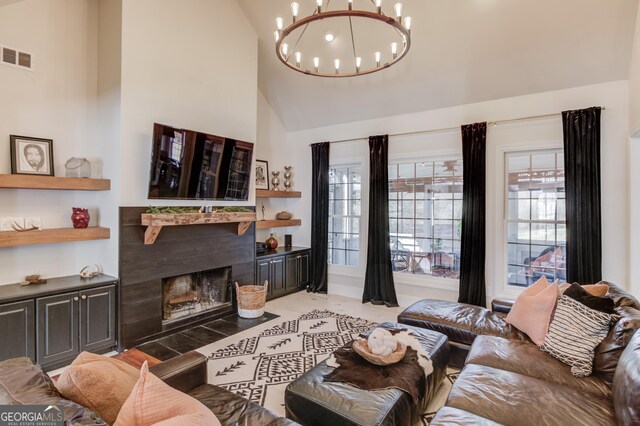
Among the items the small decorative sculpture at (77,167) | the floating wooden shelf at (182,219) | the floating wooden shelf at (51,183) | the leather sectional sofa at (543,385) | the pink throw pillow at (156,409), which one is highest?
the small decorative sculpture at (77,167)

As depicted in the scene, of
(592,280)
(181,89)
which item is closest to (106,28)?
Answer: (181,89)

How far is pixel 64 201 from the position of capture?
3.62 m

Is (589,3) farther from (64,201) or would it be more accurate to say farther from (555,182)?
(64,201)

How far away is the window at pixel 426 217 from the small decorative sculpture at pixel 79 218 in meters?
4.09

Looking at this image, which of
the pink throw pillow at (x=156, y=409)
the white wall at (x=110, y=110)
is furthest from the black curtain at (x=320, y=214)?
the pink throw pillow at (x=156, y=409)

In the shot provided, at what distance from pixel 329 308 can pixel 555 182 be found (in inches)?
137

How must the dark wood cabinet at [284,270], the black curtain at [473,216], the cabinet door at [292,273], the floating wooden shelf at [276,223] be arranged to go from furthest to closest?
the cabinet door at [292,273] < the floating wooden shelf at [276,223] < the dark wood cabinet at [284,270] < the black curtain at [473,216]

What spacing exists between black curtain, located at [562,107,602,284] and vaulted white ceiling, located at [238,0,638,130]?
545 millimetres

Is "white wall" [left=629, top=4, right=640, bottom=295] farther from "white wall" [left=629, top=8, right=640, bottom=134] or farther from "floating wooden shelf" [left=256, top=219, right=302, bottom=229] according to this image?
"floating wooden shelf" [left=256, top=219, right=302, bottom=229]

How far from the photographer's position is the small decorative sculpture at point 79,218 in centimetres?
349

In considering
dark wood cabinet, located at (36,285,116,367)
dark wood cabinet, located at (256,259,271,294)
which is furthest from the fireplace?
dark wood cabinet, located at (36,285,116,367)

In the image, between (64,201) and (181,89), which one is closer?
(64,201)

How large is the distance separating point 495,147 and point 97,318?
200 inches

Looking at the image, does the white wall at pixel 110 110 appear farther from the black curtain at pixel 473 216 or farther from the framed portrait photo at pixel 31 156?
the black curtain at pixel 473 216
